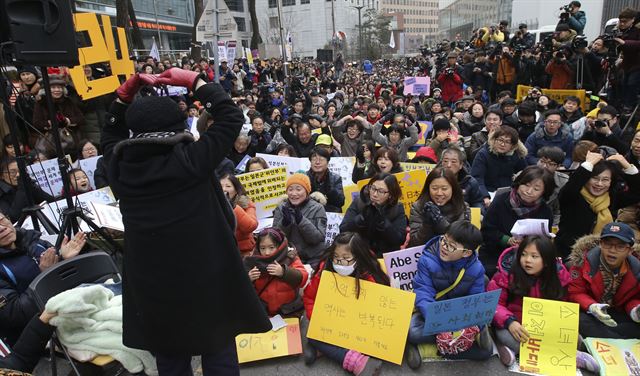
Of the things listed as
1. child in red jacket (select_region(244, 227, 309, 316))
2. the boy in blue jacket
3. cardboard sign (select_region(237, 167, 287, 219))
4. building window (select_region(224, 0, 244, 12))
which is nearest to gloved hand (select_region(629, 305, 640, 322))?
the boy in blue jacket

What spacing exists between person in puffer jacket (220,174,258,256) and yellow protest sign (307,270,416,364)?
101 cm

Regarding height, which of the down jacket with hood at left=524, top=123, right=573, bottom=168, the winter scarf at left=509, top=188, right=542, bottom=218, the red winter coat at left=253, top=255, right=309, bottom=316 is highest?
the down jacket with hood at left=524, top=123, right=573, bottom=168

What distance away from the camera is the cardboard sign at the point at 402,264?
3459 millimetres

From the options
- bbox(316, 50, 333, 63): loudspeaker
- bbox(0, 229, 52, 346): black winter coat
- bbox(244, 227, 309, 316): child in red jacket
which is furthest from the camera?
bbox(316, 50, 333, 63): loudspeaker

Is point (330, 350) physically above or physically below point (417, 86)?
below

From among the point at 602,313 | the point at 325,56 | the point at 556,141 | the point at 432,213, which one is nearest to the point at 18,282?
the point at 432,213

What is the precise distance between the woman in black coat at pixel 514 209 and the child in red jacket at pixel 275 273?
5.67ft

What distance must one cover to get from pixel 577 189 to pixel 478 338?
176 cm

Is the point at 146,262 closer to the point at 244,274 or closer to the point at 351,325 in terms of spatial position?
the point at 244,274

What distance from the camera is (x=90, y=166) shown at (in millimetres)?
5812

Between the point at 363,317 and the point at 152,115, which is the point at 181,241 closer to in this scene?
the point at 152,115

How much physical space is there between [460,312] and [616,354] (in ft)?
3.62

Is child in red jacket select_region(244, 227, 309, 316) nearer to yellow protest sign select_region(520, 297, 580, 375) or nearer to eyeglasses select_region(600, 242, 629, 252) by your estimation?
yellow protest sign select_region(520, 297, 580, 375)

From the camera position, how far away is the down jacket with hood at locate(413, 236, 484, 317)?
9.93 ft
